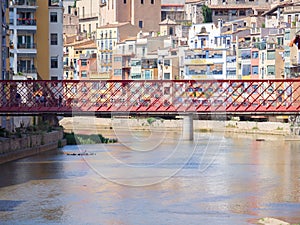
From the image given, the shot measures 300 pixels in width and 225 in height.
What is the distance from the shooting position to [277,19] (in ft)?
371

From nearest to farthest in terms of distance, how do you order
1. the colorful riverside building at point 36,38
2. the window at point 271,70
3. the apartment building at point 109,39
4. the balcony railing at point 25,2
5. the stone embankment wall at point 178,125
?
1. the balcony railing at point 25,2
2. the colorful riverside building at point 36,38
3. the stone embankment wall at point 178,125
4. the window at point 271,70
5. the apartment building at point 109,39

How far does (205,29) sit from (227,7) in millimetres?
20200

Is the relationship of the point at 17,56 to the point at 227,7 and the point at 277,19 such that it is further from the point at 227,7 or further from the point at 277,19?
the point at 227,7

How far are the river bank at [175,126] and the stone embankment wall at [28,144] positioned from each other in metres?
17.4

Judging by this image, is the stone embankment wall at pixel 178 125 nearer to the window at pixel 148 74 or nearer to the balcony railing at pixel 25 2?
the balcony railing at pixel 25 2

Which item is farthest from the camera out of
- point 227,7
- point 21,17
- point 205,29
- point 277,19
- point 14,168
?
point 227,7

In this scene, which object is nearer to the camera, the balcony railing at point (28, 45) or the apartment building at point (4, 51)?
the apartment building at point (4, 51)

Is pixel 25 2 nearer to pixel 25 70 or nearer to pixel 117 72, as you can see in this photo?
pixel 25 70

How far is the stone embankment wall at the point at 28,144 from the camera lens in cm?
5034

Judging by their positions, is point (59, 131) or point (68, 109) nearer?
point (68, 109)

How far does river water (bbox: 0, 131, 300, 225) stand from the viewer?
3512cm

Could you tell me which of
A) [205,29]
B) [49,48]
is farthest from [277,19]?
[49,48]

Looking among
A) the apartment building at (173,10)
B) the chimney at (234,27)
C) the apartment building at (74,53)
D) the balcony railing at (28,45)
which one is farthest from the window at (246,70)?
the apartment building at (173,10)

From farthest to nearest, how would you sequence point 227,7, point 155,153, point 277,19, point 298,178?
1. point 227,7
2. point 277,19
3. point 155,153
4. point 298,178
